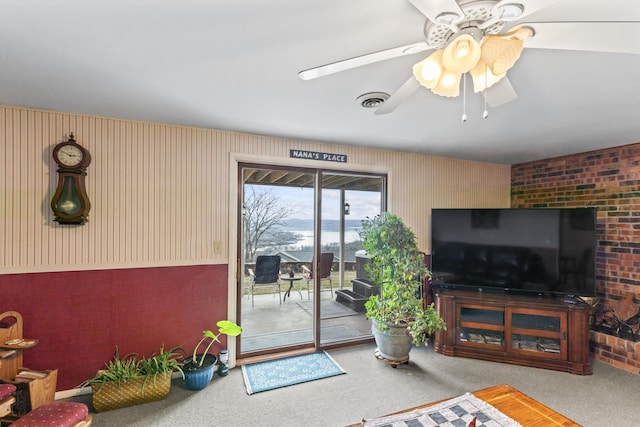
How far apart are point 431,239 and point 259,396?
2507 mm

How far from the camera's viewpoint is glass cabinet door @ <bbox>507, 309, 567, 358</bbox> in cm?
298

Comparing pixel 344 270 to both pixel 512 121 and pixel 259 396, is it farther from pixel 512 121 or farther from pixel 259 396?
pixel 512 121

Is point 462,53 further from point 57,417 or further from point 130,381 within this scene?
point 130,381

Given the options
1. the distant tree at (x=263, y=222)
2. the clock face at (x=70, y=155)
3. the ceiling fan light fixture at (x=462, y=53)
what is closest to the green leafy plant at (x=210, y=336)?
the distant tree at (x=263, y=222)

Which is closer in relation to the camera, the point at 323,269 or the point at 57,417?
the point at 57,417

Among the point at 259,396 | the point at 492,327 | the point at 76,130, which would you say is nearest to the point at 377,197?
the point at 492,327

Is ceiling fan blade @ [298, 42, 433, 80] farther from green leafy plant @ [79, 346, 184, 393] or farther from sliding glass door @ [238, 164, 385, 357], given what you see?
green leafy plant @ [79, 346, 184, 393]

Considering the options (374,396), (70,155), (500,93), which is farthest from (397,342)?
(70,155)

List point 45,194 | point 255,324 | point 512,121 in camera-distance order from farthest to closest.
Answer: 1. point 255,324
2. point 512,121
3. point 45,194

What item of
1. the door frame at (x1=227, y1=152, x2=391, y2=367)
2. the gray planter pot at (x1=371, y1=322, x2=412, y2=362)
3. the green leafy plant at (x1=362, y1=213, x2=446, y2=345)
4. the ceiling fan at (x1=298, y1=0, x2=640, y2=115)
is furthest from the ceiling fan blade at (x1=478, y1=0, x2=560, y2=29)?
the gray planter pot at (x1=371, y1=322, x2=412, y2=362)

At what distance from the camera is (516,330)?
122 inches

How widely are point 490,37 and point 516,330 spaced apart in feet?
10.2

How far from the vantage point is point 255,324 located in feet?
11.7

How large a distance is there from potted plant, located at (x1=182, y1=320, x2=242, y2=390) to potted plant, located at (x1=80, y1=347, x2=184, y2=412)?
106mm
